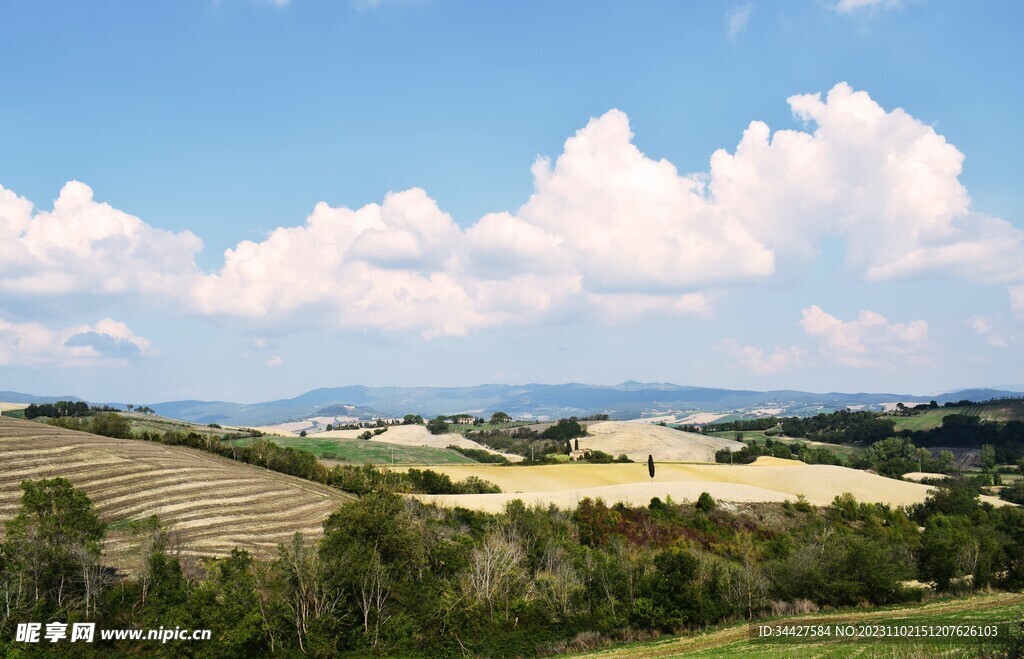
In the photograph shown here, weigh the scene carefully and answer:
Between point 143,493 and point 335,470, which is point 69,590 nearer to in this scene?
point 143,493

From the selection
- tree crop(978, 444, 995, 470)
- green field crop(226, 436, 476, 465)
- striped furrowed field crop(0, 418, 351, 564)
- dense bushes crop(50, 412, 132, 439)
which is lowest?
tree crop(978, 444, 995, 470)

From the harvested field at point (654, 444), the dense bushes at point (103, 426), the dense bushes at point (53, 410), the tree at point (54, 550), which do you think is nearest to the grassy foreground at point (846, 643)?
the tree at point (54, 550)

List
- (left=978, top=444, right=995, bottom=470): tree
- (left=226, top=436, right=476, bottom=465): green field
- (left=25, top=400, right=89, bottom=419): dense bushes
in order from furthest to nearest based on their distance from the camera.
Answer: (left=978, top=444, right=995, bottom=470): tree, (left=25, top=400, right=89, bottom=419): dense bushes, (left=226, top=436, right=476, bottom=465): green field

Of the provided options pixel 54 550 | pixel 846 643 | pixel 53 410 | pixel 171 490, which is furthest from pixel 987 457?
pixel 53 410

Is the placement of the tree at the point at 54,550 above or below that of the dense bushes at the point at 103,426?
below

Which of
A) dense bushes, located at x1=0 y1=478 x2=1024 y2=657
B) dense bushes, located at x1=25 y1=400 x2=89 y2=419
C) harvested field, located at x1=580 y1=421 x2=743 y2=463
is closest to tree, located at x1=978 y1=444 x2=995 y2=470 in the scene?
harvested field, located at x1=580 y1=421 x2=743 y2=463

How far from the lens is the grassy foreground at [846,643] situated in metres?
22.6

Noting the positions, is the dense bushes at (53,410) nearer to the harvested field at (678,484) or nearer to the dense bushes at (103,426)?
the dense bushes at (103,426)

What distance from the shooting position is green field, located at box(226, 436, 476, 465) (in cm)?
13612

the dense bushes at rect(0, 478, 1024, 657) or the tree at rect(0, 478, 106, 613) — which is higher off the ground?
the tree at rect(0, 478, 106, 613)

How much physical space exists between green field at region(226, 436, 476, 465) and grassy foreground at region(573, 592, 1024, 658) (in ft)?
312

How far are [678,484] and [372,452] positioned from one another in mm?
76060

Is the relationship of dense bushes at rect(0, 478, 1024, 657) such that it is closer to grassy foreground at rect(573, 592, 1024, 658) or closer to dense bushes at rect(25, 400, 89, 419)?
grassy foreground at rect(573, 592, 1024, 658)

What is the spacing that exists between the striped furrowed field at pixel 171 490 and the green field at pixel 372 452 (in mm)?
56361
